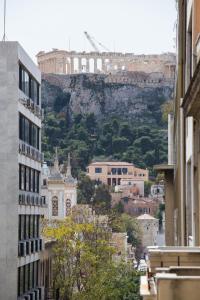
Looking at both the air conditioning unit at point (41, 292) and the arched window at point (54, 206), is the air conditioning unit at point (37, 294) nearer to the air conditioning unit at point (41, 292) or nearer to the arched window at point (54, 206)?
the air conditioning unit at point (41, 292)

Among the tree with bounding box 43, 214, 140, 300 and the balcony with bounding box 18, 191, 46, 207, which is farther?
the tree with bounding box 43, 214, 140, 300

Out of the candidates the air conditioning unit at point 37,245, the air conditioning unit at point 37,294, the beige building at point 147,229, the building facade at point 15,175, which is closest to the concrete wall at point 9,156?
the building facade at point 15,175

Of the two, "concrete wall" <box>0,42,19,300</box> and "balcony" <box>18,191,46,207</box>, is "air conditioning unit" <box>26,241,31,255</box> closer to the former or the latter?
"balcony" <box>18,191,46,207</box>

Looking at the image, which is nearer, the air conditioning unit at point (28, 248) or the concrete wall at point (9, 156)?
the concrete wall at point (9, 156)

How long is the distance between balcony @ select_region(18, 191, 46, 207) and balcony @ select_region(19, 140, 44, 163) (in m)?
1.77

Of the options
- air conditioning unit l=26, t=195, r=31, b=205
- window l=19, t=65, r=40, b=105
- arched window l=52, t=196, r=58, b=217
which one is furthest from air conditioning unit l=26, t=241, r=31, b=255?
arched window l=52, t=196, r=58, b=217

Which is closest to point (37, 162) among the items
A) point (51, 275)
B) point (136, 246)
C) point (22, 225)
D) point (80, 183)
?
point (22, 225)

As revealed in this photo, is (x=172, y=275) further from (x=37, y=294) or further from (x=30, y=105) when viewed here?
(x=37, y=294)

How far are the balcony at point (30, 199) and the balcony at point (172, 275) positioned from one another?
111 ft

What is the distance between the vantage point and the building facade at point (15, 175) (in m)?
41.3

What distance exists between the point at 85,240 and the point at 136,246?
88.9 meters

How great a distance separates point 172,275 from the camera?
21.6 ft

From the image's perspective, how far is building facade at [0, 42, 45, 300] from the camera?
41344 mm

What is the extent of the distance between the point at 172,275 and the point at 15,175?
35.7m
